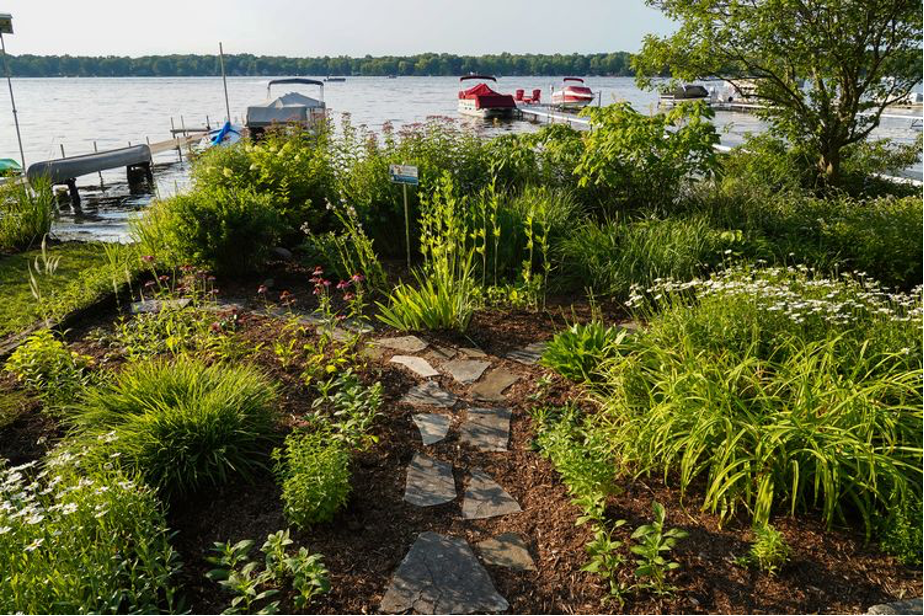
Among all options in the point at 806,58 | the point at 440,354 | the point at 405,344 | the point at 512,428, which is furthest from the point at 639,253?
the point at 806,58

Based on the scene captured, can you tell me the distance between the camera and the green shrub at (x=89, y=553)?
6.81 feet

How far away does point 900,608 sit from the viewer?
82.7 inches

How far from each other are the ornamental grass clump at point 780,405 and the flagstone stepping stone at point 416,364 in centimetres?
114

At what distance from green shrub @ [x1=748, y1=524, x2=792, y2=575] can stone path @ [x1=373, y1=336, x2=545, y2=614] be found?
2.61 ft

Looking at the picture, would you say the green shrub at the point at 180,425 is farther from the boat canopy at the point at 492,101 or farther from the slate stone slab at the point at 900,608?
the boat canopy at the point at 492,101

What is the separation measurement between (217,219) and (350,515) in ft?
11.8

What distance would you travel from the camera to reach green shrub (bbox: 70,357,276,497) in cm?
275

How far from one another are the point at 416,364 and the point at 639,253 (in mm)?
2053

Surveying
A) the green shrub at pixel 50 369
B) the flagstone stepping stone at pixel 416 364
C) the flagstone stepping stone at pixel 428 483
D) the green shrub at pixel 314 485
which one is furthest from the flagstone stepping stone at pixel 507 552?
the green shrub at pixel 50 369

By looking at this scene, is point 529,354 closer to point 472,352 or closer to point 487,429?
point 472,352

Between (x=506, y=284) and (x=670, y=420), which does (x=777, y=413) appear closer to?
(x=670, y=420)

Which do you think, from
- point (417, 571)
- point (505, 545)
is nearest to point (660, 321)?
point (505, 545)

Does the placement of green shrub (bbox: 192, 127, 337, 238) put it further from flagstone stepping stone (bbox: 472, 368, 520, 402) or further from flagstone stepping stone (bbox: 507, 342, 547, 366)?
flagstone stepping stone (bbox: 472, 368, 520, 402)

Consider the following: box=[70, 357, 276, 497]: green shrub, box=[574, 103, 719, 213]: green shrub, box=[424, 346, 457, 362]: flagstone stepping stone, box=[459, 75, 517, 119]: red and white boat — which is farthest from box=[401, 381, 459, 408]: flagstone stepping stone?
box=[459, 75, 517, 119]: red and white boat
